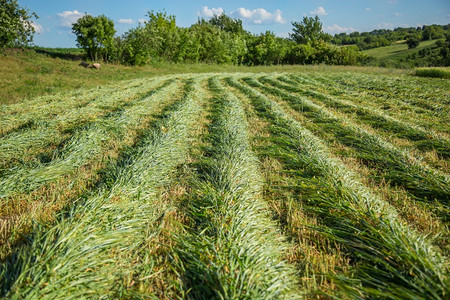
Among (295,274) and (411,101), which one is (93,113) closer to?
(295,274)

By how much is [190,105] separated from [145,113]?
156 cm

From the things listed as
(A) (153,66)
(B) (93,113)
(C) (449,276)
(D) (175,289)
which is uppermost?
(A) (153,66)

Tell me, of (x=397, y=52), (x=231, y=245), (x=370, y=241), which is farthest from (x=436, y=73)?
(x=397, y=52)

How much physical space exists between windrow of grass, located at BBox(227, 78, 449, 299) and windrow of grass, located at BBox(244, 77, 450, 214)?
60 centimetres

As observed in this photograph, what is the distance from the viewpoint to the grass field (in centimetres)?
166

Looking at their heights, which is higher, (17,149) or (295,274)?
(17,149)

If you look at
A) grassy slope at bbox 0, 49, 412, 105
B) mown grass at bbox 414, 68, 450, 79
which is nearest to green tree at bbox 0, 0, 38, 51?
grassy slope at bbox 0, 49, 412, 105

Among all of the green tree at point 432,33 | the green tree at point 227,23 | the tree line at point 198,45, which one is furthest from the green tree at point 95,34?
the green tree at point 432,33

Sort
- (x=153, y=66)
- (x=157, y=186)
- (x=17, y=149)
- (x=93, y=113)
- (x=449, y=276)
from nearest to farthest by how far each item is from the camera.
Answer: (x=449, y=276) < (x=157, y=186) < (x=17, y=149) < (x=93, y=113) < (x=153, y=66)

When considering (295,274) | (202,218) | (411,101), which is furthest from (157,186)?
(411,101)

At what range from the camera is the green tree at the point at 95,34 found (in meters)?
21.4

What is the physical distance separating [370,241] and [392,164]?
2288 mm

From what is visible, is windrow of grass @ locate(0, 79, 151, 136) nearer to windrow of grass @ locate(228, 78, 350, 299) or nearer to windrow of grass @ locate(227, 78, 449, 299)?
windrow of grass @ locate(228, 78, 350, 299)

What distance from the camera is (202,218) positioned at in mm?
2408
